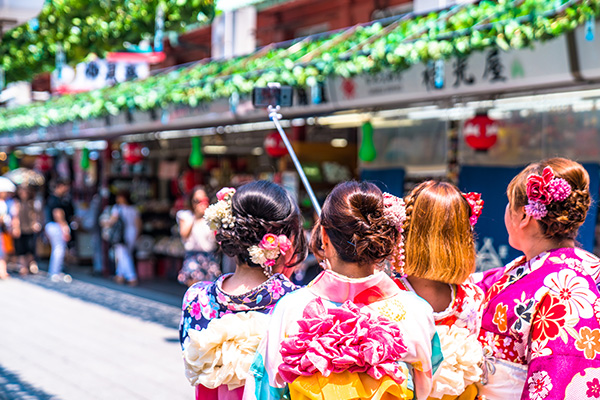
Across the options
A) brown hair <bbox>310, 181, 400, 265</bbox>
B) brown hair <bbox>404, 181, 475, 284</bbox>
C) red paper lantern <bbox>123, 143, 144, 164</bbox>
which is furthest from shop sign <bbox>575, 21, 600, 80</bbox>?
red paper lantern <bbox>123, 143, 144, 164</bbox>

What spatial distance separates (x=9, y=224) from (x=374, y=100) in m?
8.67

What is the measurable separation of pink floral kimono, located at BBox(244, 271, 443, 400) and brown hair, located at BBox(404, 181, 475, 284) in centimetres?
31

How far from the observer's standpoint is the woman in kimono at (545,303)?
2096 millimetres

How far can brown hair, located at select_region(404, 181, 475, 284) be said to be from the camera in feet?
7.43

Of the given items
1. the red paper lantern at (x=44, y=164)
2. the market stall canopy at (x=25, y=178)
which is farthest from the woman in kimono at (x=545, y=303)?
the red paper lantern at (x=44, y=164)

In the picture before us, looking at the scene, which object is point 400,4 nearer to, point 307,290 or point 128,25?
point 128,25

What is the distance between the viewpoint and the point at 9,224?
12.0 m

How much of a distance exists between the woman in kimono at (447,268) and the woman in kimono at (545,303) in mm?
107

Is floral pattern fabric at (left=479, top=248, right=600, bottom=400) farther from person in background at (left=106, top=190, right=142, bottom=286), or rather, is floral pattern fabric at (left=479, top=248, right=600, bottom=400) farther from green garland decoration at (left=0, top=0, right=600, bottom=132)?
person in background at (left=106, top=190, right=142, bottom=286)

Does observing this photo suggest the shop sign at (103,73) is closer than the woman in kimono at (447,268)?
No

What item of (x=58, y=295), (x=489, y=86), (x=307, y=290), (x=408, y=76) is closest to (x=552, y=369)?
(x=307, y=290)

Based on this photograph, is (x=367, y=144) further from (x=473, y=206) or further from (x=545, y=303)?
(x=545, y=303)

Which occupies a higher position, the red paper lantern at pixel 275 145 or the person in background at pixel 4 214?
the red paper lantern at pixel 275 145

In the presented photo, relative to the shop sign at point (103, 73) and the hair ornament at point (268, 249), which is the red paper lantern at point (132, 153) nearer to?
the shop sign at point (103, 73)
